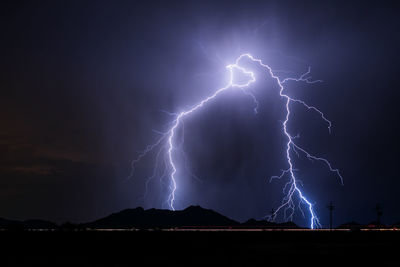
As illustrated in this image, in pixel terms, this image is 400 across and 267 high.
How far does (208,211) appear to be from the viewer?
16362 centimetres

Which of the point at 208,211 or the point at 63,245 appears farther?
the point at 208,211

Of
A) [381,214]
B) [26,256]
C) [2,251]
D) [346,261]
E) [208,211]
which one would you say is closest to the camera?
[346,261]

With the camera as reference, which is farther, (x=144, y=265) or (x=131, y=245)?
(x=131, y=245)

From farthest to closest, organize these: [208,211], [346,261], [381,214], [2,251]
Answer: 1. [208,211]
2. [381,214]
3. [2,251]
4. [346,261]

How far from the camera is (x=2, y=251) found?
831 inches

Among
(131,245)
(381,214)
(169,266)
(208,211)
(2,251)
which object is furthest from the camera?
(208,211)

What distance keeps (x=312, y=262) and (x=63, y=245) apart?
14.8 meters

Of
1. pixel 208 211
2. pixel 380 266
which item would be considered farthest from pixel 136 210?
pixel 380 266

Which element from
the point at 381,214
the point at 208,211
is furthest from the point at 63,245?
the point at 208,211

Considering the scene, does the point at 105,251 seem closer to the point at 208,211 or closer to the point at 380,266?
the point at 380,266

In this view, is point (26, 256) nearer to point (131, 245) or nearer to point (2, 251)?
point (2, 251)

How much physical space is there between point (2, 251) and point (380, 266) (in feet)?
57.6

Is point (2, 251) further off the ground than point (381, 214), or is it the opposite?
point (381, 214)

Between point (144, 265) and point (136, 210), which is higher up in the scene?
point (136, 210)
